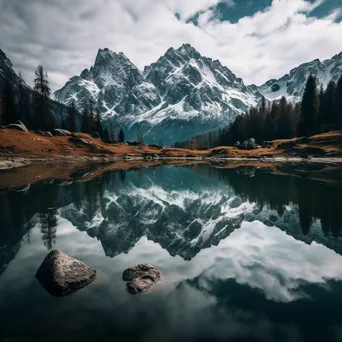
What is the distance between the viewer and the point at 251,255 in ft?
58.9

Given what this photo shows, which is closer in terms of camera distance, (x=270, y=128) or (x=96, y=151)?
(x=96, y=151)

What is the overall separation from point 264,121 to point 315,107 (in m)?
30.7

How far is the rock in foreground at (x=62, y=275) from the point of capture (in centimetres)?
1255

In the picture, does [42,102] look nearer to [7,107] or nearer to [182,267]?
[7,107]

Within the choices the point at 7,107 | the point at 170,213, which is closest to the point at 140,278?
the point at 170,213

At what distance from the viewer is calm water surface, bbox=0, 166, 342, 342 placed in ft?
33.3

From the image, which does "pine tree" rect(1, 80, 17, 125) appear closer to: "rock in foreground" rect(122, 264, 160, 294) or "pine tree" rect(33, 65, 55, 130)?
"pine tree" rect(33, 65, 55, 130)

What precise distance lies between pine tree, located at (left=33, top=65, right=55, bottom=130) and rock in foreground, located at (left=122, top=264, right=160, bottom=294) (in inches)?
5077

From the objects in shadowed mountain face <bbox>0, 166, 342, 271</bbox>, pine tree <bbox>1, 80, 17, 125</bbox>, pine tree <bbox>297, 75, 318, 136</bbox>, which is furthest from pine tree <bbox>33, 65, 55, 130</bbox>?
pine tree <bbox>297, 75, 318, 136</bbox>

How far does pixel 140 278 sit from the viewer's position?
13.5 metres

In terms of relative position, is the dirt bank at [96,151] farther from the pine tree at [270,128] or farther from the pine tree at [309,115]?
the pine tree at [270,128]

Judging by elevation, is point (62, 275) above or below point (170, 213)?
above

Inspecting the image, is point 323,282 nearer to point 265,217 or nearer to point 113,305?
point 113,305

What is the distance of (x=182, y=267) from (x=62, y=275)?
251 inches
